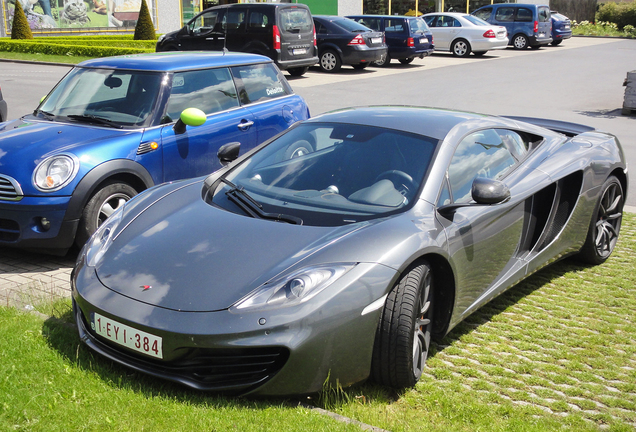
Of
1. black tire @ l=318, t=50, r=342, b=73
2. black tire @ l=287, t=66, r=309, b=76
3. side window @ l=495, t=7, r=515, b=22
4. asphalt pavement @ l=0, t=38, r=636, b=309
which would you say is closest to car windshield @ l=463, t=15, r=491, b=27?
asphalt pavement @ l=0, t=38, r=636, b=309

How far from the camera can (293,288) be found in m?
3.14

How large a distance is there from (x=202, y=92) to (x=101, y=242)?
10.1ft

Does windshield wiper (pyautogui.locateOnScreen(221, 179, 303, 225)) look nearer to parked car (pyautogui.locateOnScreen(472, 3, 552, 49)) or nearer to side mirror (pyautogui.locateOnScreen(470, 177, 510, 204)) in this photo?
side mirror (pyautogui.locateOnScreen(470, 177, 510, 204))

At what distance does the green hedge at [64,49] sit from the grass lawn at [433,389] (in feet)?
64.1

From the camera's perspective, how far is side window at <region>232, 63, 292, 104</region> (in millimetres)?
7113

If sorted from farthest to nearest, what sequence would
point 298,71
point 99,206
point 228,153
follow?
point 298,71, point 99,206, point 228,153

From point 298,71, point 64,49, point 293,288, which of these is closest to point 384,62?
point 298,71

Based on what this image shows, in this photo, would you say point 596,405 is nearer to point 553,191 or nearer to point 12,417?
point 553,191

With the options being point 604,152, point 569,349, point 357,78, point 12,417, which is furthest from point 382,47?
point 12,417

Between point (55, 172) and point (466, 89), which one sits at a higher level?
point (55, 172)

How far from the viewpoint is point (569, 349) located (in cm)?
414

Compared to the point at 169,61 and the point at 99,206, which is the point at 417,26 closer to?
the point at 169,61

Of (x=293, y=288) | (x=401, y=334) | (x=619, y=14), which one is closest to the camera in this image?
(x=293, y=288)

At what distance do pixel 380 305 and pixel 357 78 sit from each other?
54.5 feet
